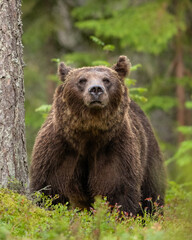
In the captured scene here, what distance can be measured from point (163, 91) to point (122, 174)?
11065 mm

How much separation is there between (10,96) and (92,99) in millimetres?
1026

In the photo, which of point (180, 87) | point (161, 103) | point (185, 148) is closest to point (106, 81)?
point (185, 148)

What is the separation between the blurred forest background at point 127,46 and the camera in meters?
15.3

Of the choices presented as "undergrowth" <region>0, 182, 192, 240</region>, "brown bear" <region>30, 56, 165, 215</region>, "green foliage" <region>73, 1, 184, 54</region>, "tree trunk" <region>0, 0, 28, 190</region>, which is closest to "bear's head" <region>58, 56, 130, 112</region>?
"brown bear" <region>30, 56, 165, 215</region>

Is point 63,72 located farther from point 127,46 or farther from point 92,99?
point 127,46

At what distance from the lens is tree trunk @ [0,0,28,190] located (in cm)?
614

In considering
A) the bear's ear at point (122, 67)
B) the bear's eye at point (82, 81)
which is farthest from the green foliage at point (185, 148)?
the bear's eye at point (82, 81)

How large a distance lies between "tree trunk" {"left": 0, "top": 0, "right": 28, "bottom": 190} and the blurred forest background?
8.37m

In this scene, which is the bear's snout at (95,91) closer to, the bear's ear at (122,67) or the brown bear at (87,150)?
the brown bear at (87,150)

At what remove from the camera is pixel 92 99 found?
6.43 meters

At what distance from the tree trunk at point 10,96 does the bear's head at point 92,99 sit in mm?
837

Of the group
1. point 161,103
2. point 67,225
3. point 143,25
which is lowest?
point 67,225

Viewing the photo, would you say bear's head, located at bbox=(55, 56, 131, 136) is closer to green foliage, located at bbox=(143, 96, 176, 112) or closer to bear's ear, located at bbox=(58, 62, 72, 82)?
bear's ear, located at bbox=(58, 62, 72, 82)

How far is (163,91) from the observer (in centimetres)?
1777
